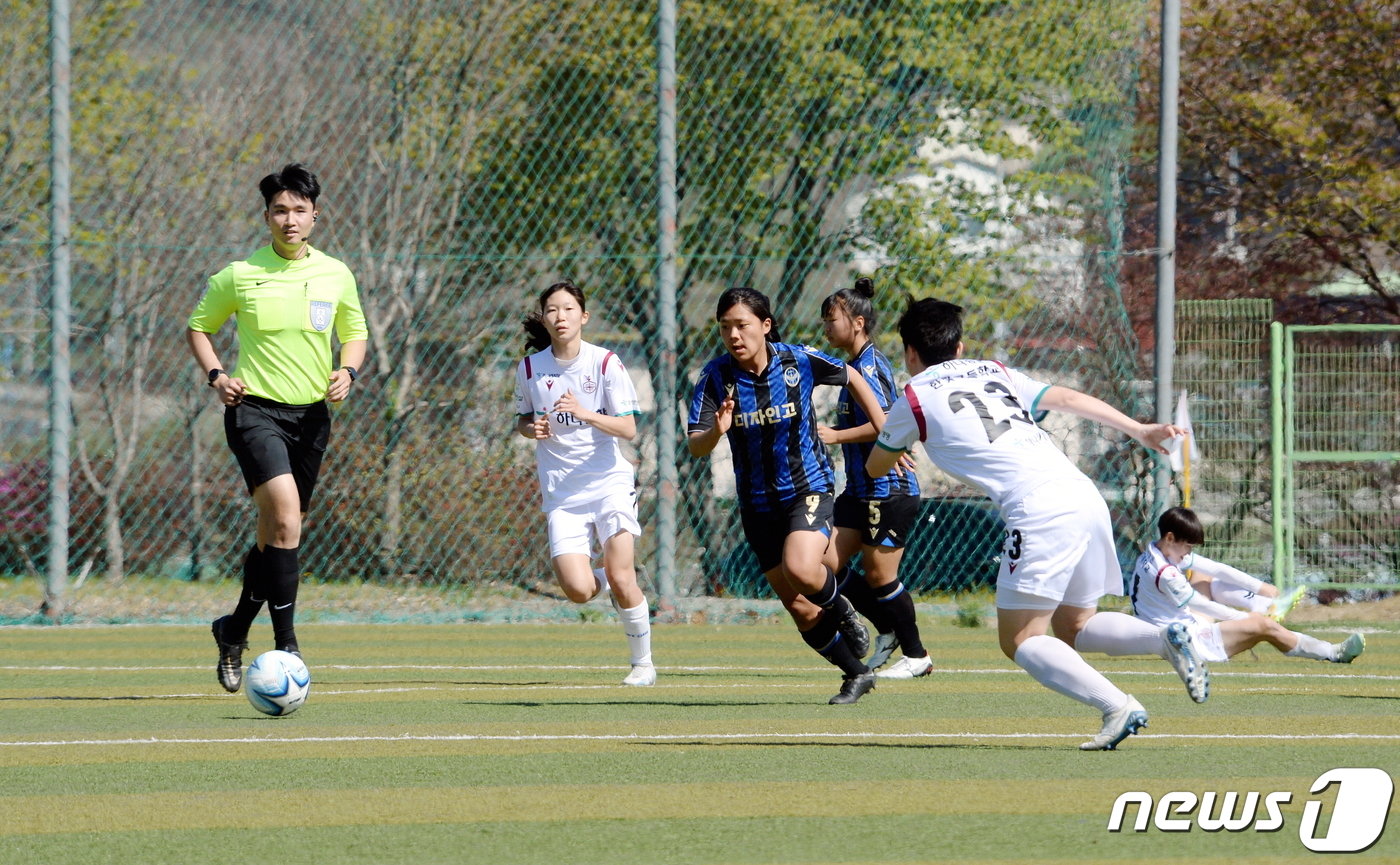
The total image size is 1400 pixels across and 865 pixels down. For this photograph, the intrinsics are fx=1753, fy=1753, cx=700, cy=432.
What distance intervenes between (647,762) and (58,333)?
7.37 metres

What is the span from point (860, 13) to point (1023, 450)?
8.78 m

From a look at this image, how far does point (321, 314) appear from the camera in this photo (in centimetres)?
795

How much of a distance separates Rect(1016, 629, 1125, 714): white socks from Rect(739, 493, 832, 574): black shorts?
6.87ft

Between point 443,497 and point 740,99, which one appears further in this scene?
point 740,99

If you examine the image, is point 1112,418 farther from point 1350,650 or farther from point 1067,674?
point 1350,650

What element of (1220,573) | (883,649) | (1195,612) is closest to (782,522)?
(883,649)

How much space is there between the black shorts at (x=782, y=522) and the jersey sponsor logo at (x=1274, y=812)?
3.04m

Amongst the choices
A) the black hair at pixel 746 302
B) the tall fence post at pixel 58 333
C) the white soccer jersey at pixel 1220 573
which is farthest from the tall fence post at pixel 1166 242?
the tall fence post at pixel 58 333

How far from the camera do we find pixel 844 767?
5652 mm

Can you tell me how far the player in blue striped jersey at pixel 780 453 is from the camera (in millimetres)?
7816

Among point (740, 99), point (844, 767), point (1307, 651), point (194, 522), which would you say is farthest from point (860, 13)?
point (844, 767)

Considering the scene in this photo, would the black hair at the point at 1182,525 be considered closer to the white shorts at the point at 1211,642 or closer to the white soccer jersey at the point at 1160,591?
the white soccer jersey at the point at 1160,591

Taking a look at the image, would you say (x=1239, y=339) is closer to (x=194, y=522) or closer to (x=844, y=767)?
(x=194, y=522)

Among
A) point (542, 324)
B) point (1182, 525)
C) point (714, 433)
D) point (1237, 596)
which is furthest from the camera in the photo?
point (1237, 596)
